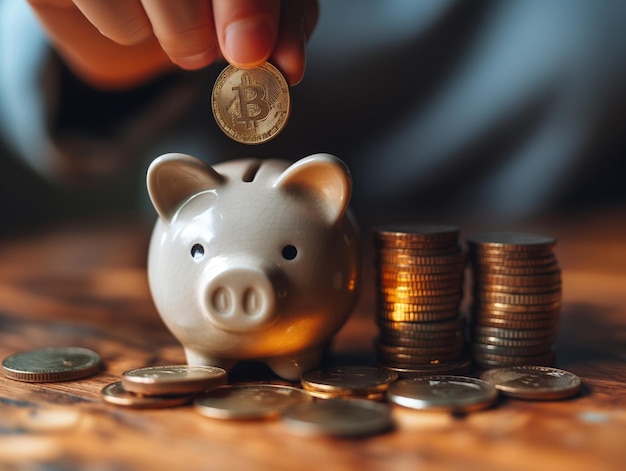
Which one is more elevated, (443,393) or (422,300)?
(422,300)

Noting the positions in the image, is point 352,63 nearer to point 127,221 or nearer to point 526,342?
point 127,221

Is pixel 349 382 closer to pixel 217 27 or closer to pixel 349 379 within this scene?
pixel 349 379

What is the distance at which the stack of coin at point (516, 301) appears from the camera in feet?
3.94

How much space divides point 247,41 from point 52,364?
24.1 inches

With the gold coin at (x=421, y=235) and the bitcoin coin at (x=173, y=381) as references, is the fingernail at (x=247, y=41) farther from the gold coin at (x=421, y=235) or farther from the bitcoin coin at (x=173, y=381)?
the bitcoin coin at (x=173, y=381)

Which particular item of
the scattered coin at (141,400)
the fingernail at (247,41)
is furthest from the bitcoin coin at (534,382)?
the fingernail at (247,41)

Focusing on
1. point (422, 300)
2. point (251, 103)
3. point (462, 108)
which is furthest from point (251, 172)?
point (462, 108)

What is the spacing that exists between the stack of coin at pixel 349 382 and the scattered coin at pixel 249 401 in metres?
0.02

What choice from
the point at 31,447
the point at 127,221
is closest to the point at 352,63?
the point at 127,221

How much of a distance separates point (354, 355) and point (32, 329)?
0.70 meters

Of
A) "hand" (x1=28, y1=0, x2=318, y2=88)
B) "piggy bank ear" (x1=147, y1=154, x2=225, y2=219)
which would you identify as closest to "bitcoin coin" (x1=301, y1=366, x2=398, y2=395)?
"piggy bank ear" (x1=147, y1=154, x2=225, y2=219)

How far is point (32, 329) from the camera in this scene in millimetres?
1569

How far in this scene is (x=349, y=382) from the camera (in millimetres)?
1094

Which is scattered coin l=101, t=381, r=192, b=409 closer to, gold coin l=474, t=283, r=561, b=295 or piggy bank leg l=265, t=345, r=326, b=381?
piggy bank leg l=265, t=345, r=326, b=381
